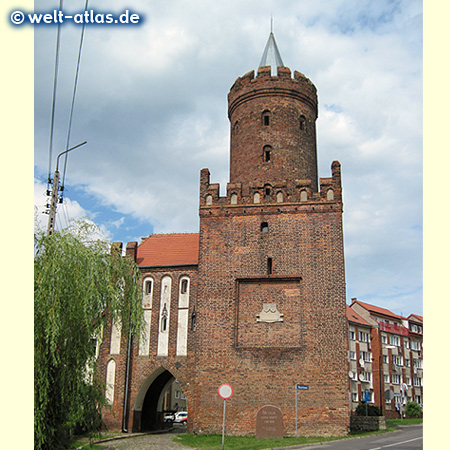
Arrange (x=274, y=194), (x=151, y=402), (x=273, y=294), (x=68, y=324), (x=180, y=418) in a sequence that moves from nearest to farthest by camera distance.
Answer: (x=68, y=324) → (x=273, y=294) → (x=274, y=194) → (x=151, y=402) → (x=180, y=418)

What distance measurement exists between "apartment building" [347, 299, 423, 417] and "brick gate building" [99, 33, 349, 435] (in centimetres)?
2444

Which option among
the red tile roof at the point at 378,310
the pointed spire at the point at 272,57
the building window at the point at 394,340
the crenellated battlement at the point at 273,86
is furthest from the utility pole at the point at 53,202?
the building window at the point at 394,340

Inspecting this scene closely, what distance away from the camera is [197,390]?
1986 cm

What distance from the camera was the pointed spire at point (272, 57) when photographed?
25119 millimetres

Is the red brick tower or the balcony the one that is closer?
the red brick tower

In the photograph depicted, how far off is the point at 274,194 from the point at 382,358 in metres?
32.6

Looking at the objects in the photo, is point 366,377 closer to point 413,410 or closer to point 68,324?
point 413,410

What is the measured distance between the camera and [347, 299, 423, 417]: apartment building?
148 feet

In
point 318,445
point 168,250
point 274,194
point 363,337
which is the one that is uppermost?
point 274,194

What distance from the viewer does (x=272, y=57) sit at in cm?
2566

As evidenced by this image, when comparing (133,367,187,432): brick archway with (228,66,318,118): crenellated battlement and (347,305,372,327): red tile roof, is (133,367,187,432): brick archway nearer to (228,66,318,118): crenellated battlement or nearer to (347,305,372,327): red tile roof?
(228,66,318,118): crenellated battlement

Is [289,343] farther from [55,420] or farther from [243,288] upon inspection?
[55,420]

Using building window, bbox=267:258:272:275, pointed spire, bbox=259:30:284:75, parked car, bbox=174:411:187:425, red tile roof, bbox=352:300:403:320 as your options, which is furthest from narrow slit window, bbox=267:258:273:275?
red tile roof, bbox=352:300:403:320

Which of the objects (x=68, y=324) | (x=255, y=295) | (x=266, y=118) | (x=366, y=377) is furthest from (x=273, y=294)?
(x=366, y=377)
